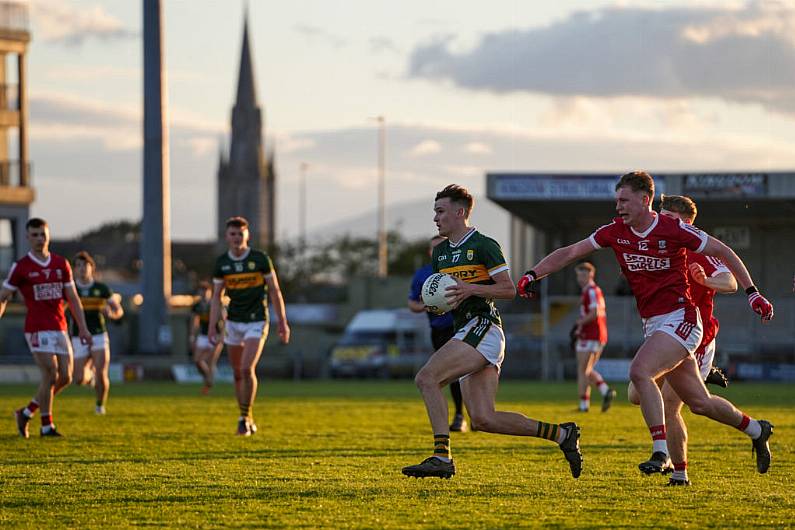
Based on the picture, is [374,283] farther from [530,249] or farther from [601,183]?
[601,183]

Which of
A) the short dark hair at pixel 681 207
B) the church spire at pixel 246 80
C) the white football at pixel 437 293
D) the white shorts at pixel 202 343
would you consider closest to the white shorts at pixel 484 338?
the white football at pixel 437 293

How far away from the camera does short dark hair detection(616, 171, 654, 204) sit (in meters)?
9.93

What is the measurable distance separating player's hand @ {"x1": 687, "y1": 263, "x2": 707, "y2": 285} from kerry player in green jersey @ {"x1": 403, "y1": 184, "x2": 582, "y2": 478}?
1.70 meters

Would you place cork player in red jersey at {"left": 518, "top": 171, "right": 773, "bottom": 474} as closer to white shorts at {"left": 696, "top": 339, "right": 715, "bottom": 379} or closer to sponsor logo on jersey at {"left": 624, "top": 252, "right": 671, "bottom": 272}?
sponsor logo on jersey at {"left": 624, "top": 252, "right": 671, "bottom": 272}

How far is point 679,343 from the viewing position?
9953 mm

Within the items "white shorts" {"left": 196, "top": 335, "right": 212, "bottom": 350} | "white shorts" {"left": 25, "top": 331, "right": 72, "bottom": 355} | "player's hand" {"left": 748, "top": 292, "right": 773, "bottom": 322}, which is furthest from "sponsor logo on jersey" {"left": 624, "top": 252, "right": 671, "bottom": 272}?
"white shorts" {"left": 196, "top": 335, "right": 212, "bottom": 350}

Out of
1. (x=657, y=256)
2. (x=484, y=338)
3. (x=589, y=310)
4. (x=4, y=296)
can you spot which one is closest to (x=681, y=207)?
(x=657, y=256)

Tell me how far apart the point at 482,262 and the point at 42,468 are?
14.1 feet

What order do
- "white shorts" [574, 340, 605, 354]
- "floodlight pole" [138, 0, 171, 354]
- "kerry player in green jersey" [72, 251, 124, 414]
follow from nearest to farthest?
1. "kerry player in green jersey" [72, 251, 124, 414]
2. "white shorts" [574, 340, 605, 354]
3. "floodlight pole" [138, 0, 171, 354]

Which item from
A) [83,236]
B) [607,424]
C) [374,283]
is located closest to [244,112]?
[83,236]

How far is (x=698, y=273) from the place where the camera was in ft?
35.7

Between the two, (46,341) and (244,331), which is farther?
(244,331)

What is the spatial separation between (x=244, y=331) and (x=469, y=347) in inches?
238

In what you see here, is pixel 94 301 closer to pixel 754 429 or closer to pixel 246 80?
pixel 754 429
